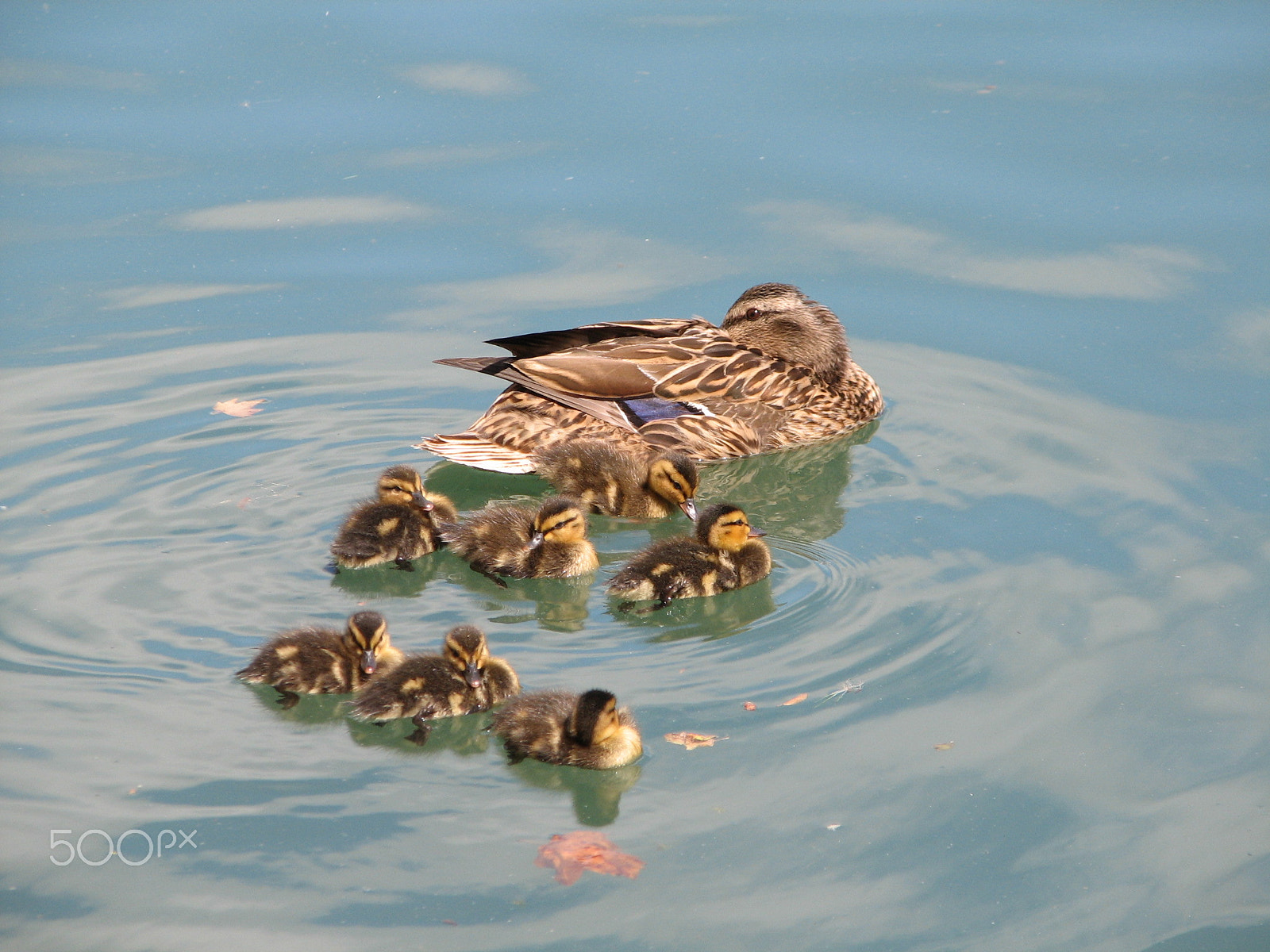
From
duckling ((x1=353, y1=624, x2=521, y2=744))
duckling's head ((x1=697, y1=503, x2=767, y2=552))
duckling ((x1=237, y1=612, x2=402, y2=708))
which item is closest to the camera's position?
duckling ((x1=353, y1=624, x2=521, y2=744))

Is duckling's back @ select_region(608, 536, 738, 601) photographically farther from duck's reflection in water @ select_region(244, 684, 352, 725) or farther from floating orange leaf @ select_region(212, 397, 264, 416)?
floating orange leaf @ select_region(212, 397, 264, 416)

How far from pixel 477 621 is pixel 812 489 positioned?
1726mm

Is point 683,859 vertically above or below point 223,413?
below

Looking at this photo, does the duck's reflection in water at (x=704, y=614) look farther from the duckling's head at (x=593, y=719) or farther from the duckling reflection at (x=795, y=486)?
the duckling's head at (x=593, y=719)

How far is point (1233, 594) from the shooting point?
509cm

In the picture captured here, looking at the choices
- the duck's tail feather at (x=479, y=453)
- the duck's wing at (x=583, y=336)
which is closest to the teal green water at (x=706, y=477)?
the duck's tail feather at (x=479, y=453)

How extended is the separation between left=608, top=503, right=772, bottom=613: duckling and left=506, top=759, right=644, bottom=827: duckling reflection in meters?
0.91

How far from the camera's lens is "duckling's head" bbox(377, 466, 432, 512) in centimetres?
539

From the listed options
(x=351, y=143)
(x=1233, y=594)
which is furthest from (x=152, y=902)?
(x=351, y=143)

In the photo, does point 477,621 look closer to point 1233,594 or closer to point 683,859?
point 683,859

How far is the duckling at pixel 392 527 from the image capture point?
5.15 meters

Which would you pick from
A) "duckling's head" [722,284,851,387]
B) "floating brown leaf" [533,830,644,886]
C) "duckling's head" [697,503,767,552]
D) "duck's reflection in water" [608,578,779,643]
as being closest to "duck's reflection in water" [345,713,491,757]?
"floating brown leaf" [533,830,644,886]

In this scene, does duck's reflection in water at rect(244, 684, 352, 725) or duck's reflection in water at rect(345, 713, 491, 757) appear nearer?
duck's reflection in water at rect(345, 713, 491, 757)

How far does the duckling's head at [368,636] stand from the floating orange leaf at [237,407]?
2.02m
